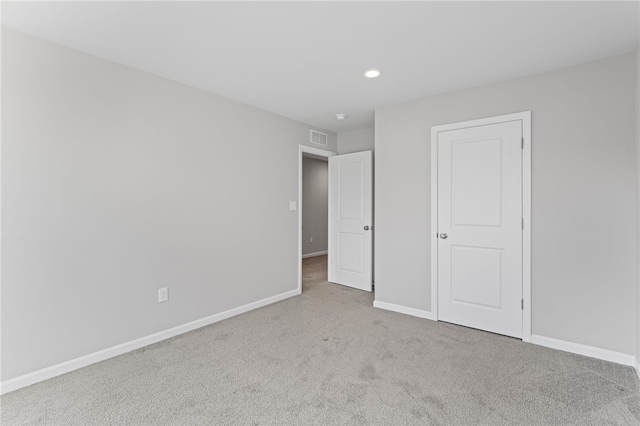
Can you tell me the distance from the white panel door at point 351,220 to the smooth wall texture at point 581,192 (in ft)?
5.46

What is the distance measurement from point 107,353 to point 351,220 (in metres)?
3.23

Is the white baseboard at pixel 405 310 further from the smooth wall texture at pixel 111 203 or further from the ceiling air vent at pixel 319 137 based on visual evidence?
the ceiling air vent at pixel 319 137

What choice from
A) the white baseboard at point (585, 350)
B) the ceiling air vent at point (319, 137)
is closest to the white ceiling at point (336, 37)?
the ceiling air vent at point (319, 137)

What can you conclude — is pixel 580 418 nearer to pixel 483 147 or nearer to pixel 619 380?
pixel 619 380

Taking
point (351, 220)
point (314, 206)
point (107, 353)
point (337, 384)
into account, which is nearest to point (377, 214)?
point (351, 220)

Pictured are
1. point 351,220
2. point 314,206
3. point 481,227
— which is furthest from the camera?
point 314,206

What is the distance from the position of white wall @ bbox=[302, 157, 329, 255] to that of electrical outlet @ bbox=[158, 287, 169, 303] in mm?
4390

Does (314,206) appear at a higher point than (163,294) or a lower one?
higher

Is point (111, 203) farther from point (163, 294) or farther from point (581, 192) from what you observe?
point (581, 192)

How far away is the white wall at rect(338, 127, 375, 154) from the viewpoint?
15.2ft

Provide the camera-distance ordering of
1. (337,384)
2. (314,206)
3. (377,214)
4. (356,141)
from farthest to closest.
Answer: (314,206)
(356,141)
(377,214)
(337,384)

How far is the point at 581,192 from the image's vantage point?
2547 millimetres

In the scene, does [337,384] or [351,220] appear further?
[351,220]

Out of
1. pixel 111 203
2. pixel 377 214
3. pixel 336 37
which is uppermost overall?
pixel 336 37
